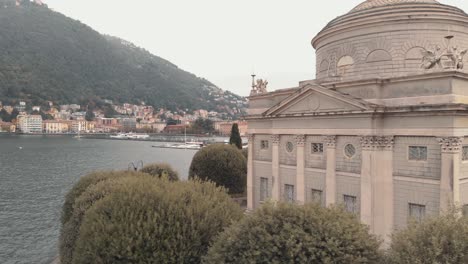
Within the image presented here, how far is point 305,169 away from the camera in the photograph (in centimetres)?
2247

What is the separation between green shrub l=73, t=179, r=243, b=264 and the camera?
515 inches

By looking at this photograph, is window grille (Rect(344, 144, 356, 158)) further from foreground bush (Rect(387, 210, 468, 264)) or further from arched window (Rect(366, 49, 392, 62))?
foreground bush (Rect(387, 210, 468, 264))

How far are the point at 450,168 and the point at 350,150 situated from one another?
4.83 meters

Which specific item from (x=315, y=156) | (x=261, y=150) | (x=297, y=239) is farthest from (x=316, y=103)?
(x=297, y=239)

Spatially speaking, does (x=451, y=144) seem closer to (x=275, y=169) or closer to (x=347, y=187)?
(x=347, y=187)

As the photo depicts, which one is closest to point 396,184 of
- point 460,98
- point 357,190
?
point 357,190

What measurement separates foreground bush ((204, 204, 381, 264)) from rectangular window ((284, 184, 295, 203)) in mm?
11484

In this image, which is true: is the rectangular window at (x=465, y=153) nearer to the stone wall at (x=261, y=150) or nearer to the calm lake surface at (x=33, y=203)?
the stone wall at (x=261, y=150)

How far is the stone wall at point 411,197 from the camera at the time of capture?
56.2ft

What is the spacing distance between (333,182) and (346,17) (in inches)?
394

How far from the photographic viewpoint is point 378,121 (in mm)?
18859

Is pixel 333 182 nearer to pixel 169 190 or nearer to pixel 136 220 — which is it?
pixel 169 190

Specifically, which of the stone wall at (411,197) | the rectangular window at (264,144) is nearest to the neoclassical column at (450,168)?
the stone wall at (411,197)

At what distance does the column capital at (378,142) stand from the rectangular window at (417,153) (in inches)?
35.4
